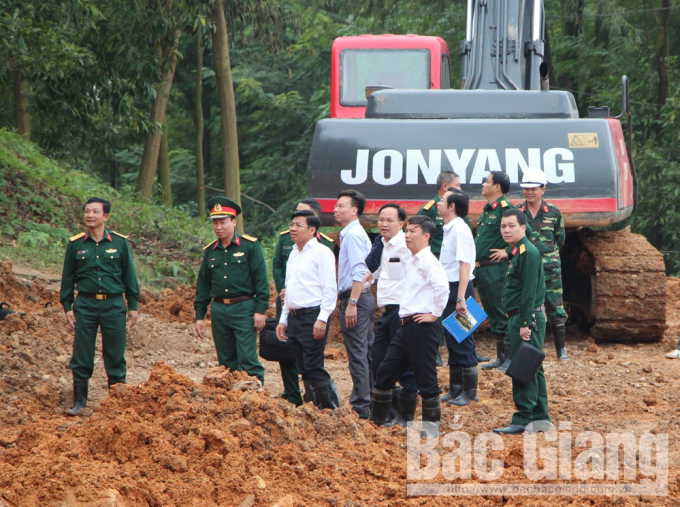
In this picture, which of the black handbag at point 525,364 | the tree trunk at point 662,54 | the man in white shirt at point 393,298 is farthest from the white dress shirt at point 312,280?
the tree trunk at point 662,54

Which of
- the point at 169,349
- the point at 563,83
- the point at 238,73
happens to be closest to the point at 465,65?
the point at 169,349

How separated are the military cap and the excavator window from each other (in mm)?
5007

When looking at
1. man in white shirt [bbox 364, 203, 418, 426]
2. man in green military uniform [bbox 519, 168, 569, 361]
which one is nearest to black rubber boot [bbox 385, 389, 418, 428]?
Result: man in white shirt [bbox 364, 203, 418, 426]

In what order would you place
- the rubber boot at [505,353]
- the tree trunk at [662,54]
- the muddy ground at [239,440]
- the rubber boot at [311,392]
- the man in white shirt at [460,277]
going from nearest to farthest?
the muddy ground at [239,440]
the rubber boot at [311,392]
the man in white shirt at [460,277]
the rubber boot at [505,353]
the tree trunk at [662,54]

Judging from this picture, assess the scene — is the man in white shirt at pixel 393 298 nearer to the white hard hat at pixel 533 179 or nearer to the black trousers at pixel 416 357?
the black trousers at pixel 416 357

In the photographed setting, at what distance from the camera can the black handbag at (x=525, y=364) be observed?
6418 mm

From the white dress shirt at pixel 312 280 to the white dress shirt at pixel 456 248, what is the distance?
1.27m

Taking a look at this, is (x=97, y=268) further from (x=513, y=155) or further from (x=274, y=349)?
(x=513, y=155)

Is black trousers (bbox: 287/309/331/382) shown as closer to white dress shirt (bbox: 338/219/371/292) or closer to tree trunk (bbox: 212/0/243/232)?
white dress shirt (bbox: 338/219/371/292)

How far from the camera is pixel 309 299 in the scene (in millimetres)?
6898

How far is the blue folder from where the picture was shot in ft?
24.6

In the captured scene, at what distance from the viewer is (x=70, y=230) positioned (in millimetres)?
15539

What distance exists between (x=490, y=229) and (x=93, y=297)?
11.0ft

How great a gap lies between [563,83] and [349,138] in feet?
59.1
